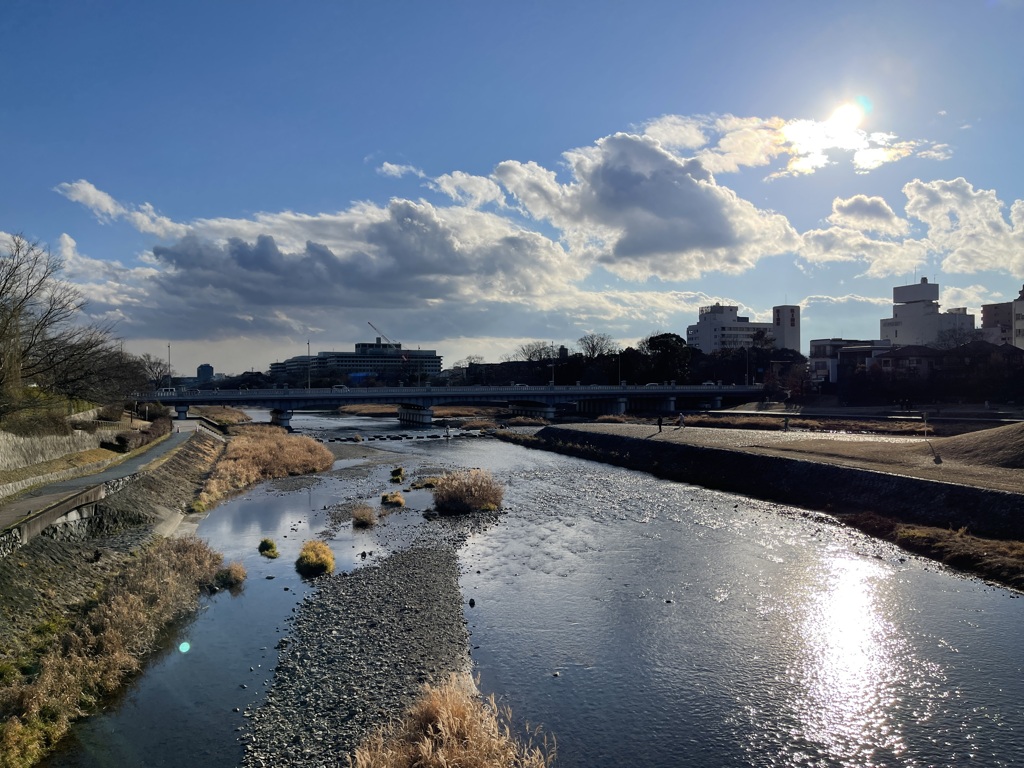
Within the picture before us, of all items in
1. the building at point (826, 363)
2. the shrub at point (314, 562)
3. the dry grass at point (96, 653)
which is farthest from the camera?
the building at point (826, 363)

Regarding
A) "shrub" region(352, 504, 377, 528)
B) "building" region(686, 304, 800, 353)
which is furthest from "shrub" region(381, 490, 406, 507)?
"building" region(686, 304, 800, 353)

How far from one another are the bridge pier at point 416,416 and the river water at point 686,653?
243 ft

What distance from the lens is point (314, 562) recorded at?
2138 centimetres

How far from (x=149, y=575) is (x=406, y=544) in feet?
29.4

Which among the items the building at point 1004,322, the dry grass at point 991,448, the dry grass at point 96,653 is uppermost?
the building at point 1004,322

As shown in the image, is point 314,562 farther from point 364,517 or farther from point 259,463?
point 259,463

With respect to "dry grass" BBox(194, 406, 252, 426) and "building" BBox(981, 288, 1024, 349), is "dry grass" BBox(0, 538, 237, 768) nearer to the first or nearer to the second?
"dry grass" BBox(194, 406, 252, 426)

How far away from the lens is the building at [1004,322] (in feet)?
348

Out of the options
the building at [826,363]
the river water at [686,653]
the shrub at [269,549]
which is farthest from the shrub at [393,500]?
the building at [826,363]

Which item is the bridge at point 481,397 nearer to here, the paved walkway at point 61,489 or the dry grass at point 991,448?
the paved walkway at point 61,489

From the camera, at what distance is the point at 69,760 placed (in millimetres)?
10969

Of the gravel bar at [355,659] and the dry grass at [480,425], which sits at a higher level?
the gravel bar at [355,659]

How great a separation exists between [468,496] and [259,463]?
75.9ft

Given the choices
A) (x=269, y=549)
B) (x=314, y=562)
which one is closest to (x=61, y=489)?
(x=269, y=549)
